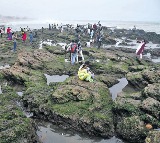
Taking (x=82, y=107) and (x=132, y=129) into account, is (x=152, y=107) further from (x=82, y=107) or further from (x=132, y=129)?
(x=82, y=107)

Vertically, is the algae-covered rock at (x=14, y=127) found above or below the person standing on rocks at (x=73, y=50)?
below

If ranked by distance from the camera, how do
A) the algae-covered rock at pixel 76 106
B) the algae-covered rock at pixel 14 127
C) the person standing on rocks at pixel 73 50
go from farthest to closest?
the person standing on rocks at pixel 73 50 → the algae-covered rock at pixel 76 106 → the algae-covered rock at pixel 14 127

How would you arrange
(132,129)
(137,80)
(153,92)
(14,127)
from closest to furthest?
(14,127)
(132,129)
(153,92)
(137,80)

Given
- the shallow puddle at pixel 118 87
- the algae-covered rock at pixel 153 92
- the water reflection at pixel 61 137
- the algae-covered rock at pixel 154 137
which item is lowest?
the water reflection at pixel 61 137

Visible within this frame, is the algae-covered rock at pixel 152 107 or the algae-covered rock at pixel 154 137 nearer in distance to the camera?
the algae-covered rock at pixel 154 137

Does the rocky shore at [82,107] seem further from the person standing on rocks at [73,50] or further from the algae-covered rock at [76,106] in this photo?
the person standing on rocks at [73,50]

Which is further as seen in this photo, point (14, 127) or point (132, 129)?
point (132, 129)

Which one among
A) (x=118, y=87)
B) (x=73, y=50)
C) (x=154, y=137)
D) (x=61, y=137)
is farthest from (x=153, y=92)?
(x=73, y=50)

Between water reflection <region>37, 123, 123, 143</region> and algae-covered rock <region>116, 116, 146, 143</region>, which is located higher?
algae-covered rock <region>116, 116, 146, 143</region>

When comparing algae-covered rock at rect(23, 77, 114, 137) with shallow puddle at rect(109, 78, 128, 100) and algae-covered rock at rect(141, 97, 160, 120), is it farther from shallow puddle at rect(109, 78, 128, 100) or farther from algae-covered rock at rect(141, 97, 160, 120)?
shallow puddle at rect(109, 78, 128, 100)

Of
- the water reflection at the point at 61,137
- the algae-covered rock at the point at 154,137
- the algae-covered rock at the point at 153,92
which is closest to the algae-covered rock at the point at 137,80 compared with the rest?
the algae-covered rock at the point at 153,92

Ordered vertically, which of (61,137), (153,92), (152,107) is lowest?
(61,137)

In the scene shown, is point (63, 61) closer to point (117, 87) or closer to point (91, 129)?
point (117, 87)

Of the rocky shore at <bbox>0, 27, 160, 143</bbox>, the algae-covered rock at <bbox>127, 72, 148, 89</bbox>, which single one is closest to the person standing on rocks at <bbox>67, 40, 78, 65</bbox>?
the rocky shore at <bbox>0, 27, 160, 143</bbox>
